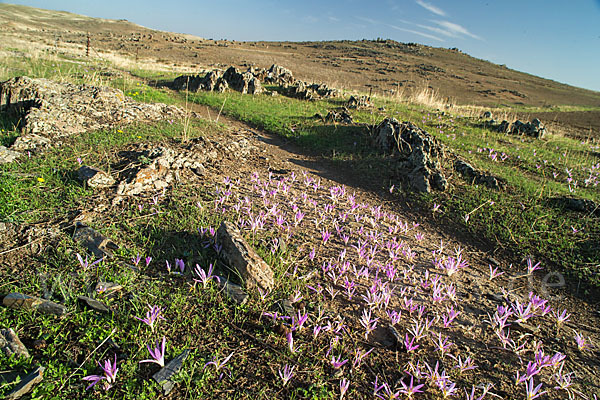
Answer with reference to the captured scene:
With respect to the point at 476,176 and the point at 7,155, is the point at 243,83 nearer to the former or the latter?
the point at 7,155

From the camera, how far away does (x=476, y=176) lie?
21.6 ft

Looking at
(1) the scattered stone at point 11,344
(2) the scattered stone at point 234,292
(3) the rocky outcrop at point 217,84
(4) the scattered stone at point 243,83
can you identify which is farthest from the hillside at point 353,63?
(1) the scattered stone at point 11,344

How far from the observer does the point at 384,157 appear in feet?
25.5

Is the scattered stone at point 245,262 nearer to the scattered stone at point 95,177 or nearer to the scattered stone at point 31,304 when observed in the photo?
the scattered stone at point 31,304

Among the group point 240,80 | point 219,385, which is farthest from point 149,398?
point 240,80

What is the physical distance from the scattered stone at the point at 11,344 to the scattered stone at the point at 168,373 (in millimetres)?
954

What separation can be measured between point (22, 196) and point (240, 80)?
547 inches

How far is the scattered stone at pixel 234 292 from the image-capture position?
292cm

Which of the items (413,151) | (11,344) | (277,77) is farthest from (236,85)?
(11,344)

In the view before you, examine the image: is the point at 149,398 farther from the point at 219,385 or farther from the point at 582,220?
the point at 582,220

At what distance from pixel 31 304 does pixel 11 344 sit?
1.33 ft

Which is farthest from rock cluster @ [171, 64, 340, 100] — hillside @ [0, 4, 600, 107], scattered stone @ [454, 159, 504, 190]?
hillside @ [0, 4, 600, 107]

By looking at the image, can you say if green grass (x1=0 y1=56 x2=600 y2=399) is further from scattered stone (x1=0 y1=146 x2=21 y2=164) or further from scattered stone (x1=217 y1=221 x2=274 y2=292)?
scattered stone (x1=0 y1=146 x2=21 y2=164)

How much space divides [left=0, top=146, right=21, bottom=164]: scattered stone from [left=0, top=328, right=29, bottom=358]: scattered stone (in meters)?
4.10
